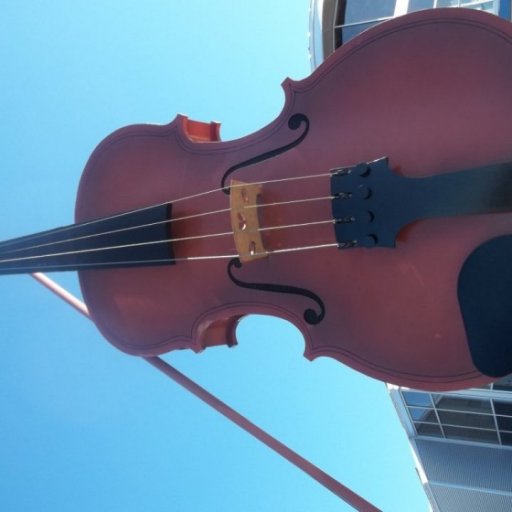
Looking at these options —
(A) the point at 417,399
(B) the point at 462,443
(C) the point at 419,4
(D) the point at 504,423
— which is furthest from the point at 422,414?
(C) the point at 419,4

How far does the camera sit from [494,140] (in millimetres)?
2002

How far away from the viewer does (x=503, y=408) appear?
828 centimetres

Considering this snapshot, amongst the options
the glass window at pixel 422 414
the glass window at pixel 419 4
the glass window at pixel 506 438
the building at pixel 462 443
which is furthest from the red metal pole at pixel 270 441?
the glass window at pixel 506 438

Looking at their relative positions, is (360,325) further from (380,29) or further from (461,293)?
(380,29)

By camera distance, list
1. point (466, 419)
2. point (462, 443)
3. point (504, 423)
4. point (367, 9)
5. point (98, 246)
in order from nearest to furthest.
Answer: point (98, 246) → point (367, 9) → point (504, 423) → point (466, 419) → point (462, 443)

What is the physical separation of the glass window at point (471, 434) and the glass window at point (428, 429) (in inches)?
5.1

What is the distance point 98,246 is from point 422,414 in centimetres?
777

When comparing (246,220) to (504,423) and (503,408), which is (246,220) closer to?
(503,408)

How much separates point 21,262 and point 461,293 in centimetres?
304

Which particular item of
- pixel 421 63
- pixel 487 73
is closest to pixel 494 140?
pixel 487 73

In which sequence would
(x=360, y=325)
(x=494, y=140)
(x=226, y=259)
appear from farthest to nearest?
(x=226, y=259)
(x=360, y=325)
(x=494, y=140)

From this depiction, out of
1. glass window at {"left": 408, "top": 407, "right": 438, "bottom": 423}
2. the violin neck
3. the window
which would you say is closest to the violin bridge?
the violin neck

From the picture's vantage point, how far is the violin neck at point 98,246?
10.2 ft

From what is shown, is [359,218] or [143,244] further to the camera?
[143,244]
